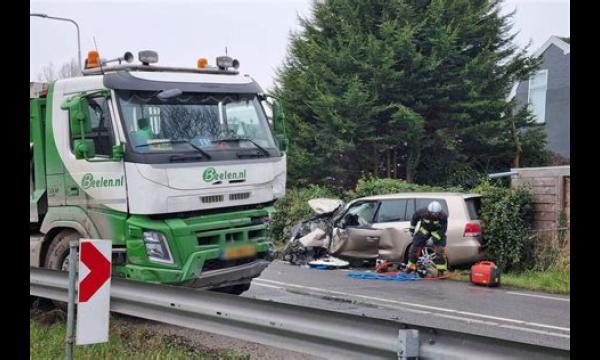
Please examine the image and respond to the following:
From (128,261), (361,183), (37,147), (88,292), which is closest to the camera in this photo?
(88,292)

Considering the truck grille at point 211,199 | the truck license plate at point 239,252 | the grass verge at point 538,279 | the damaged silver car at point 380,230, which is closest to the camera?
the truck grille at point 211,199

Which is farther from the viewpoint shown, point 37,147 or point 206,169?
point 37,147

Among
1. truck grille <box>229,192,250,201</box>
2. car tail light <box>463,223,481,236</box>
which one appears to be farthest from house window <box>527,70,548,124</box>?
truck grille <box>229,192,250,201</box>

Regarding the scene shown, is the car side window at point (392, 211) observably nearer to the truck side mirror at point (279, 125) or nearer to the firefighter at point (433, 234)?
the firefighter at point (433, 234)

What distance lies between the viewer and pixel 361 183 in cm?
1678

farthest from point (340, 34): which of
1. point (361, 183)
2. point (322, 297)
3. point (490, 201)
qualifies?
point (322, 297)

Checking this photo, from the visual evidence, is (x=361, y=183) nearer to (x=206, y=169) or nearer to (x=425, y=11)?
(x=425, y=11)

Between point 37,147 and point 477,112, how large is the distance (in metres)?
16.3

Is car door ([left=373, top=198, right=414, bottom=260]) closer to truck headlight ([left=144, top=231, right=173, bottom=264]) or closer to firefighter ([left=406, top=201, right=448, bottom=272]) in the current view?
firefighter ([left=406, top=201, right=448, bottom=272])

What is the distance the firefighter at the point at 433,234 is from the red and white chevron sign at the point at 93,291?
25.1 feet

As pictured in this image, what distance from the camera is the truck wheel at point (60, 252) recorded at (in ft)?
25.3

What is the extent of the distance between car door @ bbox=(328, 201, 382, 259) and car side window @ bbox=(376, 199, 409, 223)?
16cm

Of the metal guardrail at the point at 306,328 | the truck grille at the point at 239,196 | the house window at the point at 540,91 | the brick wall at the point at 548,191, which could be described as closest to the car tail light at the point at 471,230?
the brick wall at the point at 548,191

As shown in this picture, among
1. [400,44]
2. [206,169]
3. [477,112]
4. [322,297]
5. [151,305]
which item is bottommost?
[322,297]
